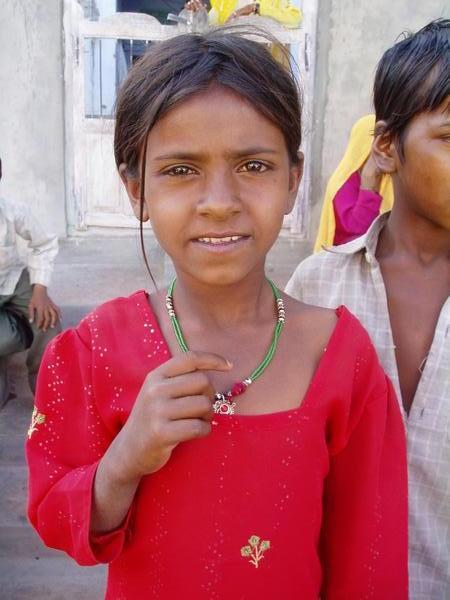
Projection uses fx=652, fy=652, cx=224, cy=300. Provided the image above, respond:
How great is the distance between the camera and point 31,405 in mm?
3572

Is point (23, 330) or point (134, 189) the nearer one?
point (134, 189)

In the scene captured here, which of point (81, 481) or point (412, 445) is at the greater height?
point (81, 481)

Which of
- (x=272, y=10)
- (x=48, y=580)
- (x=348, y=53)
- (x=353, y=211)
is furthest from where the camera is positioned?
(x=272, y=10)

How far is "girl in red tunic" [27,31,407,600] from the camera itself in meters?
1.01

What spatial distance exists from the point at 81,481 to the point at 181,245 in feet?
1.30

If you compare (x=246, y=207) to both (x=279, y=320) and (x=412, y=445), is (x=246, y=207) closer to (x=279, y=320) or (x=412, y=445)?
(x=279, y=320)

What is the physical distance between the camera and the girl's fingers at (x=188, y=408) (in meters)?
0.90

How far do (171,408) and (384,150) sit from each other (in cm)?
77

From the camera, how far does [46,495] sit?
1.03 meters

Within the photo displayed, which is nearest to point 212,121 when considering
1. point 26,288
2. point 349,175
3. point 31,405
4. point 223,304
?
point 223,304

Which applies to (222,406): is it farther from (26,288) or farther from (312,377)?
(26,288)

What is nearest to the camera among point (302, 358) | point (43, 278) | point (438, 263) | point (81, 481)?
point (81, 481)

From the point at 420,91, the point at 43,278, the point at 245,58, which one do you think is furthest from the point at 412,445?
the point at 43,278

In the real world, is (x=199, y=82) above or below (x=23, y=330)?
above
